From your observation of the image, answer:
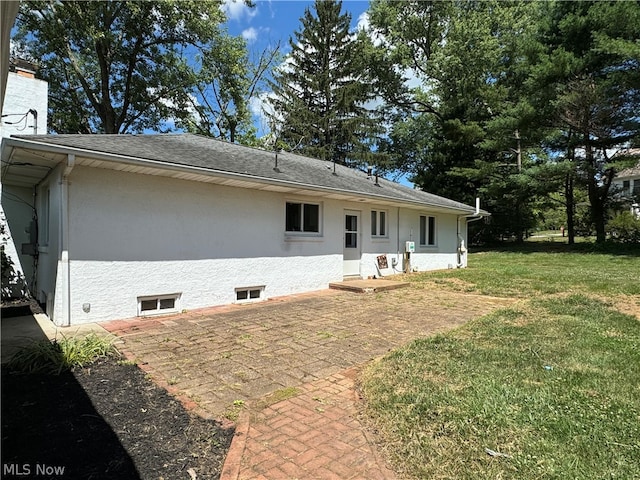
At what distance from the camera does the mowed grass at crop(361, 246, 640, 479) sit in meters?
2.42

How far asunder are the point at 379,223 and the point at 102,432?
1035 cm

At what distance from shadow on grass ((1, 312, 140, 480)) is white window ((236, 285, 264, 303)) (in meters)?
4.43

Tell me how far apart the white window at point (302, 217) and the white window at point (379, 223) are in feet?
9.17

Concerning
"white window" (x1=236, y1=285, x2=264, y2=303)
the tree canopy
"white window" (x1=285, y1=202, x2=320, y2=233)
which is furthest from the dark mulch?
the tree canopy

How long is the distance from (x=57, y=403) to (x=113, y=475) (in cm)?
137

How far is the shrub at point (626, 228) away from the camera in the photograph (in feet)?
64.0

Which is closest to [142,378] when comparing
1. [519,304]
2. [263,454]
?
[263,454]

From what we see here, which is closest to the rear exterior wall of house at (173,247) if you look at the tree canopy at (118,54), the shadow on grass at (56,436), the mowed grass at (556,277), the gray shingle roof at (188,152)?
the gray shingle roof at (188,152)

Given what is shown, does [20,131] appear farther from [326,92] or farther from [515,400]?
[326,92]

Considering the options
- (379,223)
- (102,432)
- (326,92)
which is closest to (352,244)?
(379,223)

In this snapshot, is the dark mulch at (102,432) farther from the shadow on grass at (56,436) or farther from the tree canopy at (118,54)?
the tree canopy at (118,54)

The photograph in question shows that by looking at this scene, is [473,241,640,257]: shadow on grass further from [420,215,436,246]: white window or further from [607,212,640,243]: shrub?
[420,215,436,246]: white window

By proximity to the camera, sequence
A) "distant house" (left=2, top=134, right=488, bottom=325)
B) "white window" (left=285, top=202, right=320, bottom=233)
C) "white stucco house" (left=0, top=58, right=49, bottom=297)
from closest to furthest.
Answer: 1. "distant house" (left=2, top=134, right=488, bottom=325)
2. "white stucco house" (left=0, top=58, right=49, bottom=297)
3. "white window" (left=285, top=202, right=320, bottom=233)

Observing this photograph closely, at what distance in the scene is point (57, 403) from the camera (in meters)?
3.20
